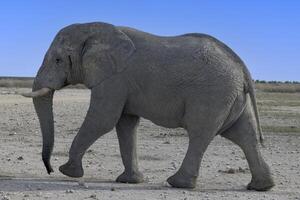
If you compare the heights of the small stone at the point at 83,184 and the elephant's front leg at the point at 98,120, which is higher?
the elephant's front leg at the point at 98,120

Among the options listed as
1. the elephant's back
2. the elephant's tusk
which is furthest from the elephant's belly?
the elephant's tusk

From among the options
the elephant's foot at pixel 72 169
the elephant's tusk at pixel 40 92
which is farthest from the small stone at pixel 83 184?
the elephant's tusk at pixel 40 92

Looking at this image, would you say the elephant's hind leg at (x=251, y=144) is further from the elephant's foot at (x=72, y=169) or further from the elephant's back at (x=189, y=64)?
the elephant's foot at (x=72, y=169)

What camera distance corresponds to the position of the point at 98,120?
11.3m

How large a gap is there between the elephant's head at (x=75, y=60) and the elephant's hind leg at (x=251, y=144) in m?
2.18

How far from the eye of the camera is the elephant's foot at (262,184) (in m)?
11.7

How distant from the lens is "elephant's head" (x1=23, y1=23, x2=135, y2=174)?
11586 millimetres

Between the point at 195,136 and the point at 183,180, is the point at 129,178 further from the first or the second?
the point at 195,136

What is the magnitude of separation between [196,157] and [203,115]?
71cm

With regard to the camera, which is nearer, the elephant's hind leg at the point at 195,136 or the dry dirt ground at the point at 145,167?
the dry dirt ground at the point at 145,167

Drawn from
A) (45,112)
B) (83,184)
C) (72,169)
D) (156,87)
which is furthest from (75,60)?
(83,184)

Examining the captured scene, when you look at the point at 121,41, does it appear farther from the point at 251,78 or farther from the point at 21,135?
the point at 21,135

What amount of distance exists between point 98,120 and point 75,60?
1.18 metres

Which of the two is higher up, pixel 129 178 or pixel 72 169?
pixel 72 169
